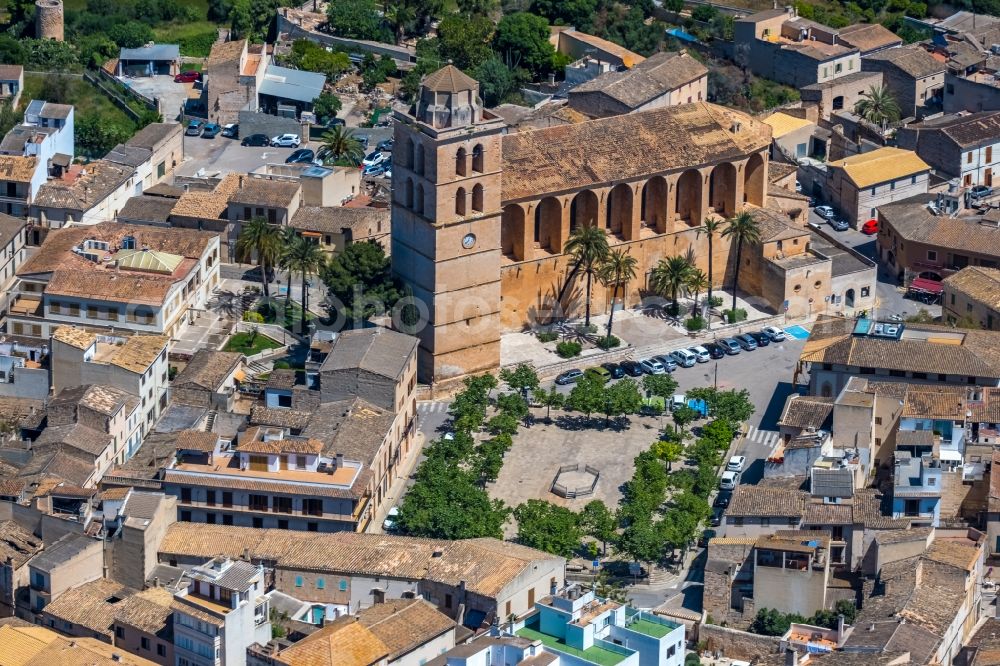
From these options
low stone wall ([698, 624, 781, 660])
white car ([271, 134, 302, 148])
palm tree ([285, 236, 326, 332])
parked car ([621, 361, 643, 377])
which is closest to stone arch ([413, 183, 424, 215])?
palm tree ([285, 236, 326, 332])

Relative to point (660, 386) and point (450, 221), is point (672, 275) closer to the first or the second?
point (660, 386)

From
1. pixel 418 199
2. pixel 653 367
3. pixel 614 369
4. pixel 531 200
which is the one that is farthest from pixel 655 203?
pixel 418 199

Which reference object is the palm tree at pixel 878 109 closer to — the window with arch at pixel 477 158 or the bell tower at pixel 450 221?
the bell tower at pixel 450 221

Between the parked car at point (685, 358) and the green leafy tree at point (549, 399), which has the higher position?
the green leafy tree at point (549, 399)

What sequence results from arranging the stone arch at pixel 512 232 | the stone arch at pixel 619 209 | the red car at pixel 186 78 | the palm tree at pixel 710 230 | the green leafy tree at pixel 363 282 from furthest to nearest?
the red car at pixel 186 78 → the palm tree at pixel 710 230 → the stone arch at pixel 619 209 → the stone arch at pixel 512 232 → the green leafy tree at pixel 363 282

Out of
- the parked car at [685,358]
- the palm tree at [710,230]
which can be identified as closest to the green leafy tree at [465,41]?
the palm tree at [710,230]

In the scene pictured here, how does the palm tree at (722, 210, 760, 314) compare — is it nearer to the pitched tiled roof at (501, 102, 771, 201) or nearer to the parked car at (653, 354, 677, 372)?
the pitched tiled roof at (501, 102, 771, 201)

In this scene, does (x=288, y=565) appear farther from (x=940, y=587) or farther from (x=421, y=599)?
(x=940, y=587)
